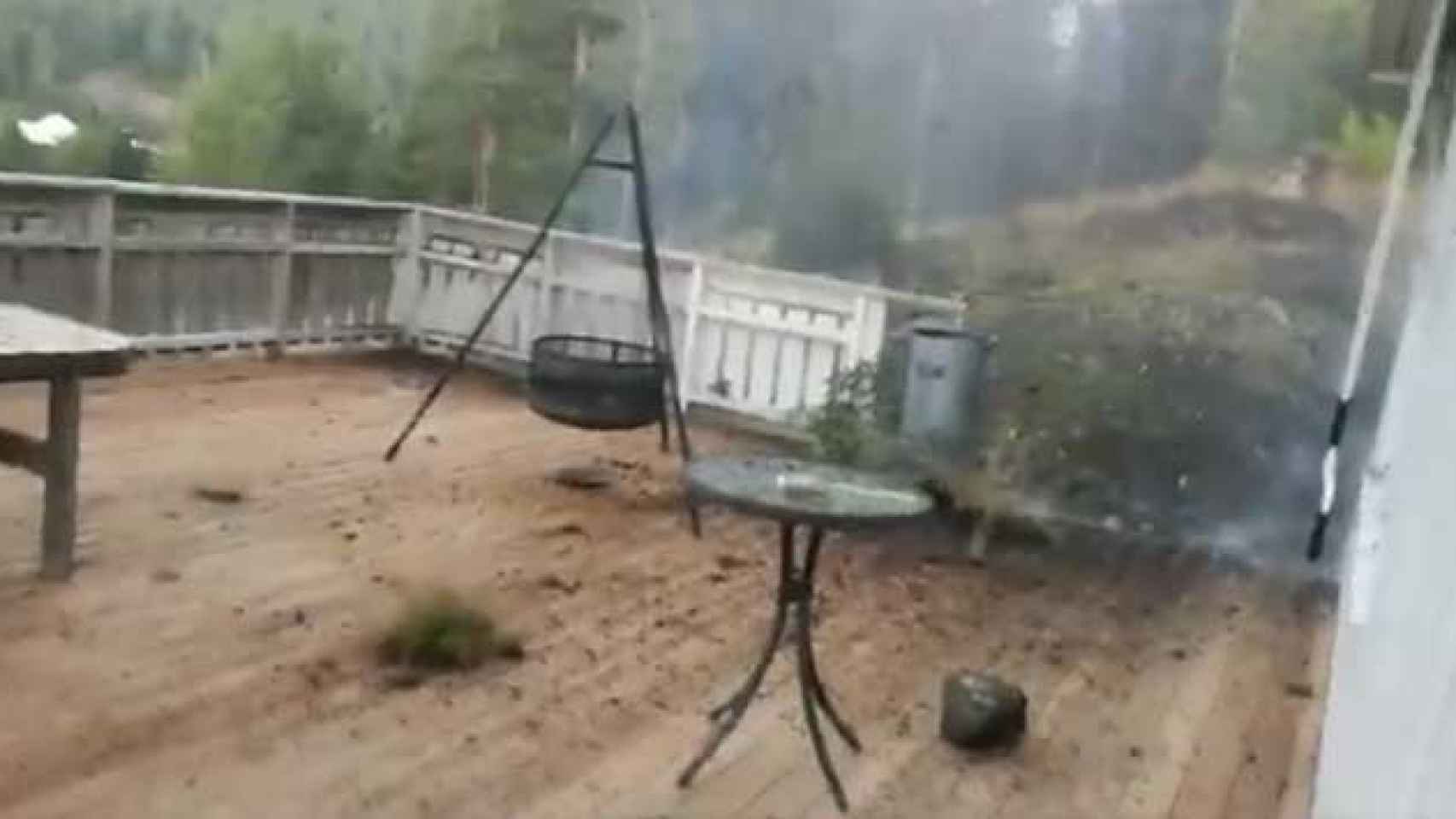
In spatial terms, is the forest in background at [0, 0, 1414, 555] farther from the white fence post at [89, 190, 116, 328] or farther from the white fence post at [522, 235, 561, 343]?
the white fence post at [89, 190, 116, 328]

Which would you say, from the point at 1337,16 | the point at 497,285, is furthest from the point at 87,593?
the point at 1337,16

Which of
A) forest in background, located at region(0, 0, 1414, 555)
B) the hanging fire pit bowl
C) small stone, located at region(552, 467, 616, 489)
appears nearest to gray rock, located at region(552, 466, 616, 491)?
small stone, located at region(552, 467, 616, 489)

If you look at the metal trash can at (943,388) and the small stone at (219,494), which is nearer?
the small stone at (219,494)

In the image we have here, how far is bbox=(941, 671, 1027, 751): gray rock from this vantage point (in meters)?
3.50

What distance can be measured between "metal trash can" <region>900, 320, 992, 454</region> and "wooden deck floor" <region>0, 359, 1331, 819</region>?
1.45 feet

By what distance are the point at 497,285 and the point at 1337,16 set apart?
433cm

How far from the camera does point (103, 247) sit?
6430mm

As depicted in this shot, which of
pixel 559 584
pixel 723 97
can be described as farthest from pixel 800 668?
pixel 723 97

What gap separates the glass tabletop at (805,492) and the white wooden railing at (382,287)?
3.35 meters

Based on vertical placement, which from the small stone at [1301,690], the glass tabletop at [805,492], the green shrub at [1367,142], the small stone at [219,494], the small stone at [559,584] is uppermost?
the green shrub at [1367,142]

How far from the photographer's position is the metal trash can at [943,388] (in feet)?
18.5

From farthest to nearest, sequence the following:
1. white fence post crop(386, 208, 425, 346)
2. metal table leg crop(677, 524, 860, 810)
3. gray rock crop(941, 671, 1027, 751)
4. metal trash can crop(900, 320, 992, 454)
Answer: white fence post crop(386, 208, 425, 346) < metal trash can crop(900, 320, 992, 454) < gray rock crop(941, 671, 1027, 751) < metal table leg crop(677, 524, 860, 810)

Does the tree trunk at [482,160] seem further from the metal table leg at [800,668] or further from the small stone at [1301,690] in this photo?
the metal table leg at [800,668]

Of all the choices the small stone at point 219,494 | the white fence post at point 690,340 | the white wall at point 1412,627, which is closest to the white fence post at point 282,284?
the white fence post at point 690,340
